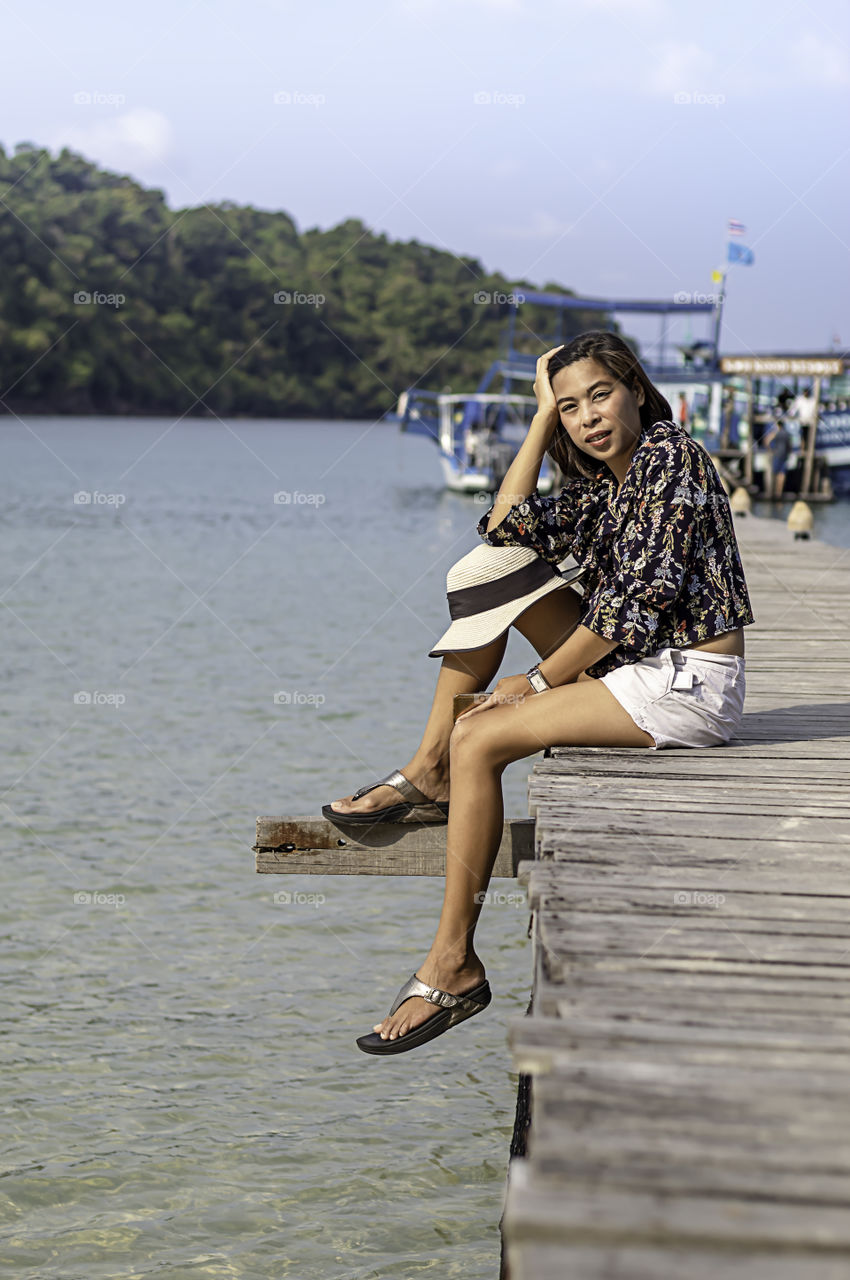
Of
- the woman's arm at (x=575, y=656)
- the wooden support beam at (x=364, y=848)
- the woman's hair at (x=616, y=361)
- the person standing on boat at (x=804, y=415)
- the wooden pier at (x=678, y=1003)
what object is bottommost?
the wooden support beam at (x=364, y=848)

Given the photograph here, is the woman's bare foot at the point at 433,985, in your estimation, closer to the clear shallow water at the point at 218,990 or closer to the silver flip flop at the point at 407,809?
the silver flip flop at the point at 407,809

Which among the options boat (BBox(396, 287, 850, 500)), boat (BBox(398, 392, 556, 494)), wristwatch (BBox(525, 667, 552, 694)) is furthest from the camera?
boat (BBox(398, 392, 556, 494))

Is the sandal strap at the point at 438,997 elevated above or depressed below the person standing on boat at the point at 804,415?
below

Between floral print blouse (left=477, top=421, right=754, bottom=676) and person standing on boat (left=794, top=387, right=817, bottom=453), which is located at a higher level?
person standing on boat (left=794, top=387, right=817, bottom=453)

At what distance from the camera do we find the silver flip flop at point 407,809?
469 cm

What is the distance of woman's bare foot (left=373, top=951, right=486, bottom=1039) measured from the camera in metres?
4.06

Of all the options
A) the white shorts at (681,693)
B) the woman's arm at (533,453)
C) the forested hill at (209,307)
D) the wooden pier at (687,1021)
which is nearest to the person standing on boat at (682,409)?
the forested hill at (209,307)

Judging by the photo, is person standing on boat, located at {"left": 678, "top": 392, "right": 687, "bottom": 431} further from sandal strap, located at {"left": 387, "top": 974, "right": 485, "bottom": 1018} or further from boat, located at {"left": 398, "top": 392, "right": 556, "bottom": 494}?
sandal strap, located at {"left": 387, "top": 974, "right": 485, "bottom": 1018}

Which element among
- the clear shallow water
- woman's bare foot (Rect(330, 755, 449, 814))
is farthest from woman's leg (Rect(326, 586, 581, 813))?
the clear shallow water

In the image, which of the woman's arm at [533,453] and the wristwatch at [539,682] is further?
the woman's arm at [533,453]

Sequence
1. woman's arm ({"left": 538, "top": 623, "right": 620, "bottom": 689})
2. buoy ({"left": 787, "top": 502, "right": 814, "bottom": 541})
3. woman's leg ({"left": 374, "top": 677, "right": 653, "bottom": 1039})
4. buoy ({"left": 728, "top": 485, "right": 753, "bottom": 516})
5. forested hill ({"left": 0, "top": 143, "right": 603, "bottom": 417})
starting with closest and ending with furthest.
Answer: woman's leg ({"left": 374, "top": 677, "right": 653, "bottom": 1039}) → woman's arm ({"left": 538, "top": 623, "right": 620, "bottom": 689}) → buoy ({"left": 787, "top": 502, "right": 814, "bottom": 541}) → buoy ({"left": 728, "top": 485, "right": 753, "bottom": 516}) → forested hill ({"left": 0, "top": 143, "right": 603, "bottom": 417})

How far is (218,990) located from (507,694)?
120 inches

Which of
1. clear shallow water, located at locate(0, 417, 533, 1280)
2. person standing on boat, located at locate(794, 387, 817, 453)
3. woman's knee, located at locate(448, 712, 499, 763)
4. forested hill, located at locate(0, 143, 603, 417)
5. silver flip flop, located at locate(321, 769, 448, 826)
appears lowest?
clear shallow water, located at locate(0, 417, 533, 1280)

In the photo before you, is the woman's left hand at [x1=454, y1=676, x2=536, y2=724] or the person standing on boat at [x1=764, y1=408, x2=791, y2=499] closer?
the woman's left hand at [x1=454, y1=676, x2=536, y2=724]
